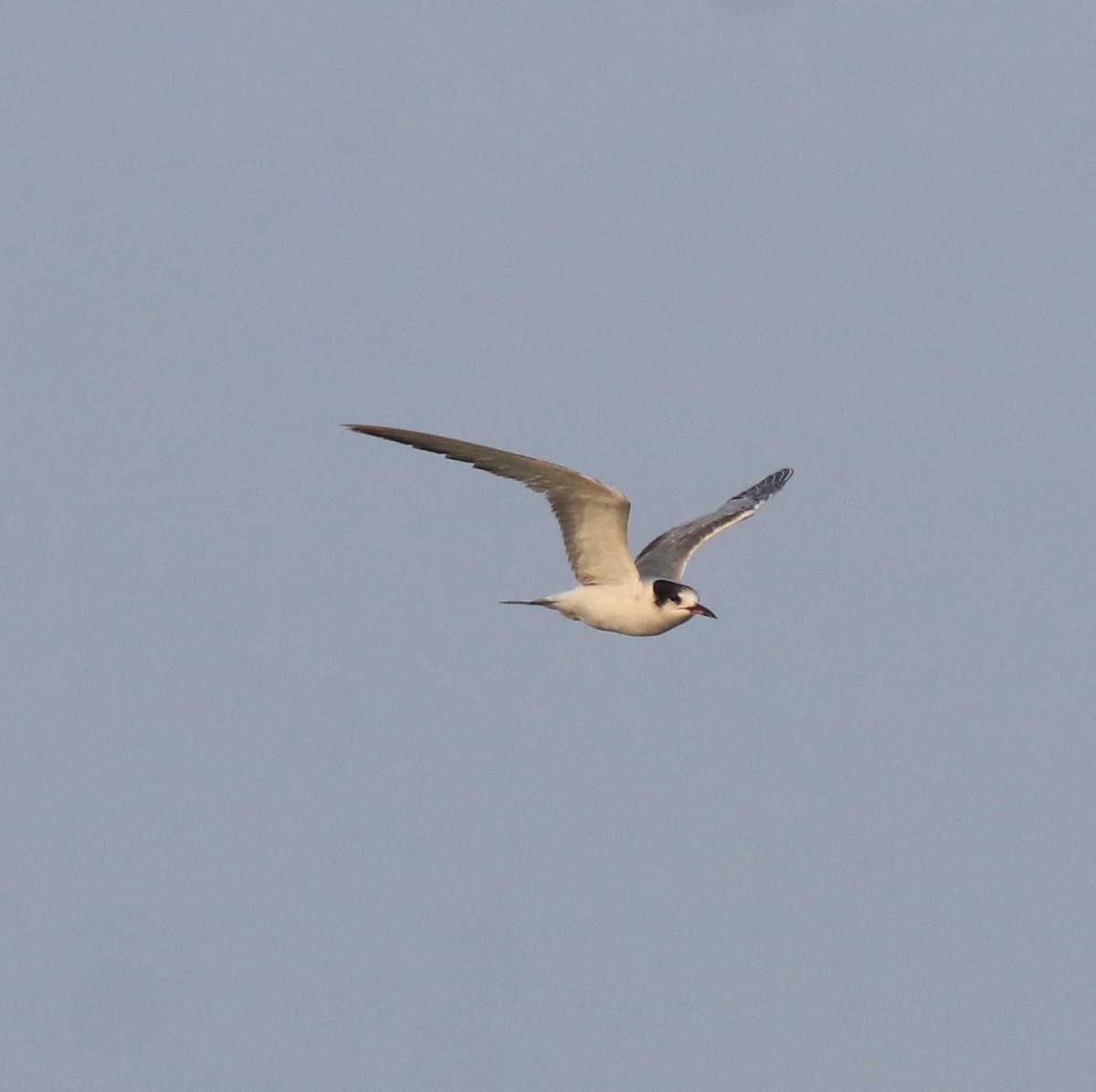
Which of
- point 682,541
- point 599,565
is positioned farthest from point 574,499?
point 682,541

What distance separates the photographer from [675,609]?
20.3 m

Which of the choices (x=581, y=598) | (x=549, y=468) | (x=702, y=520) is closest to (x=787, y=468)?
(x=702, y=520)

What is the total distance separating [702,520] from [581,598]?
4.55 meters

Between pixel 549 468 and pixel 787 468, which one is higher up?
pixel 787 468

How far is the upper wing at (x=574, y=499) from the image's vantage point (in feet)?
58.1

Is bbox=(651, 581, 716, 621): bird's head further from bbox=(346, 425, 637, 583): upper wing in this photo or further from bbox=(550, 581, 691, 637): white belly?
bbox=(346, 425, 637, 583): upper wing

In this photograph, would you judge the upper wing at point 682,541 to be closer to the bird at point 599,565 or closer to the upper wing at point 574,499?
the bird at point 599,565

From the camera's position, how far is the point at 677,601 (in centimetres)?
2028

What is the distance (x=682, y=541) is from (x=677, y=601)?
11.6ft

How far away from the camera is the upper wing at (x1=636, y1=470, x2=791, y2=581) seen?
22766 mm

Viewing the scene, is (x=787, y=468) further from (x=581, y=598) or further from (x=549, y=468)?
(x=549, y=468)

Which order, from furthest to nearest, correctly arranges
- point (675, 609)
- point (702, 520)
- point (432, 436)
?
point (702, 520) < point (675, 609) < point (432, 436)

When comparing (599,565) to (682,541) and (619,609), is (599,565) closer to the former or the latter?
(619,609)

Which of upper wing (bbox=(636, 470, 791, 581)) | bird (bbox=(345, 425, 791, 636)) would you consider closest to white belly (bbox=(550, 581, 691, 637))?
bird (bbox=(345, 425, 791, 636))
